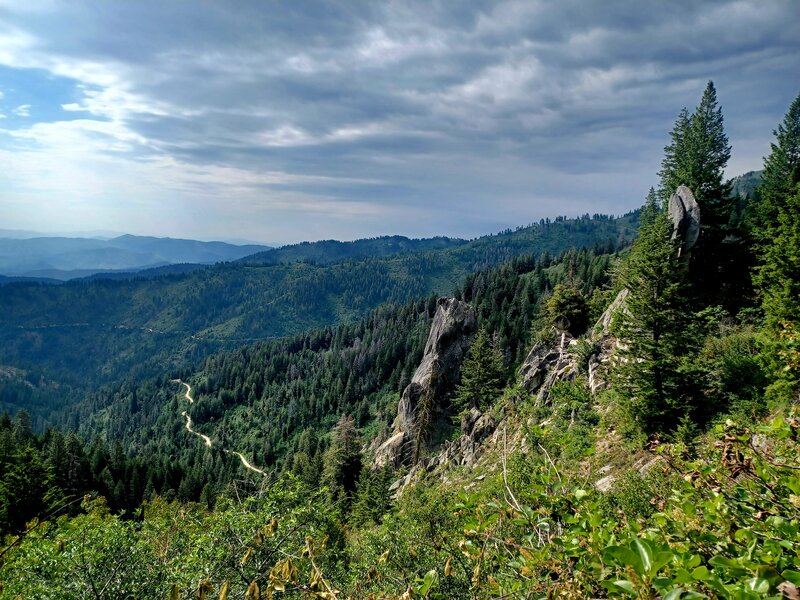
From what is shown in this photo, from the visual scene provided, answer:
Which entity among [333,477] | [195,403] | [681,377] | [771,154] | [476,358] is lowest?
[195,403]

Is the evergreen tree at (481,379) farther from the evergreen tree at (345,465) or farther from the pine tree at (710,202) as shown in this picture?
the pine tree at (710,202)

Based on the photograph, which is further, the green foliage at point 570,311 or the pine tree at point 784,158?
the green foliage at point 570,311

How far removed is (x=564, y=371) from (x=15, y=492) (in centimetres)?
6223

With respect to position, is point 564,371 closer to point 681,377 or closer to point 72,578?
point 681,377

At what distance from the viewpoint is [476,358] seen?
209 feet

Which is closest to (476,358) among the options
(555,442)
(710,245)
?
(710,245)

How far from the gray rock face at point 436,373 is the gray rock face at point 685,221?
44201 millimetres

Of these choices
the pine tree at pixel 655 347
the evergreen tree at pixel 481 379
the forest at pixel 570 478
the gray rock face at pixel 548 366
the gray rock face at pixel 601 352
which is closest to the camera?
the forest at pixel 570 478

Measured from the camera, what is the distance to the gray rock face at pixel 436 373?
6850 cm

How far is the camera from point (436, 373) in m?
77.2

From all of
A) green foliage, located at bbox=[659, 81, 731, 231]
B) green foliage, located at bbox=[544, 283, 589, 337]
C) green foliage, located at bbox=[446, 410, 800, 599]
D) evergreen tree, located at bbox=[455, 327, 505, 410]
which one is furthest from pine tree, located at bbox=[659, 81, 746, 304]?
green foliage, located at bbox=[446, 410, 800, 599]

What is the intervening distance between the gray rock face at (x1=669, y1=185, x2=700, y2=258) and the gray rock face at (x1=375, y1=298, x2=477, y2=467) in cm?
4420

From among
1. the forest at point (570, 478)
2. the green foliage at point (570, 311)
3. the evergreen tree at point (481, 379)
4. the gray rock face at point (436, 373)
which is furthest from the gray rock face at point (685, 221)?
the gray rock face at point (436, 373)

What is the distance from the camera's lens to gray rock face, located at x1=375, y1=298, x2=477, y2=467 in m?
68.5
